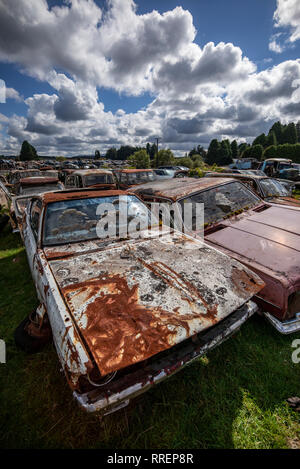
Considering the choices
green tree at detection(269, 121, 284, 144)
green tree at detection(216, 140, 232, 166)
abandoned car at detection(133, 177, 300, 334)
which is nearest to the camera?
abandoned car at detection(133, 177, 300, 334)

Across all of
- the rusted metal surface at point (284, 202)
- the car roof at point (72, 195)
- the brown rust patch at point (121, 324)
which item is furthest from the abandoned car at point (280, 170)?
the brown rust patch at point (121, 324)

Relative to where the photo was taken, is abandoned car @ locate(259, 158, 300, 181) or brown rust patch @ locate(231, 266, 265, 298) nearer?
brown rust patch @ locate(231, 266, 265, 298)

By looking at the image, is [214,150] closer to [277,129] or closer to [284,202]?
[277,129]

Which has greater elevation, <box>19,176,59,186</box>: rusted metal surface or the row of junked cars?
<box>19,176,59,186</box>: rusted metal surface

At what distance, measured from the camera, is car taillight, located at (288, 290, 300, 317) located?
2.09 meters

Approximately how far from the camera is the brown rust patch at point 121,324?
118 cm

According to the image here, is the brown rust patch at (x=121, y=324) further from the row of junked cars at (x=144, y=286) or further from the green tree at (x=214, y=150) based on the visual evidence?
the green tree at (x=214, y=150)

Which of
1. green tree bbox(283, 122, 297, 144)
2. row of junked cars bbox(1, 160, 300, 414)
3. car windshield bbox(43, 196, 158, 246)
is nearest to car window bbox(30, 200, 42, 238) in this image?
row of junked cars bbox(1, 160, 300, 414)

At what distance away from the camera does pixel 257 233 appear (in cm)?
273

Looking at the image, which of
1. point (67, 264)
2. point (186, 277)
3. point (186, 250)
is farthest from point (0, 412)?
point (186, 250)

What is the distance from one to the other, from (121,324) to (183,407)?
1.02m

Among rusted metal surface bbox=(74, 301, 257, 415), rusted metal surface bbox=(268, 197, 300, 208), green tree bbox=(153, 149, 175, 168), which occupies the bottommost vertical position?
rusted metal surface bbox=(74, 301, 257, 415)

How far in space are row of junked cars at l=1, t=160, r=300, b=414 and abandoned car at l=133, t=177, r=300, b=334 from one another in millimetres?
12

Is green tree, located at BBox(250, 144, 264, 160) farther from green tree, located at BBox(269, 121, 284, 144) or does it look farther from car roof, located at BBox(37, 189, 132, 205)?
car roof, located at BBox(37, 189, 132, 205)
